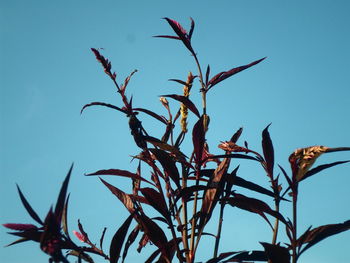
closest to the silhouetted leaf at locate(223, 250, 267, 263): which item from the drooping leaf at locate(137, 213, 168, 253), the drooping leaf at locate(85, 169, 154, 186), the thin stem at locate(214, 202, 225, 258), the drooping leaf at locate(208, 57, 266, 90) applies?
the thin stem at locate(214, 202, 225, 258)

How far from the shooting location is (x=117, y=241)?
5.08 ft

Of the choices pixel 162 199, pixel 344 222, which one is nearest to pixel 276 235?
pixel 344 222

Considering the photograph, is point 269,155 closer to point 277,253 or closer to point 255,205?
point 255,205

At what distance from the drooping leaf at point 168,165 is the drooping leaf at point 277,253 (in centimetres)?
52

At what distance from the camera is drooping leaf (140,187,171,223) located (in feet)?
5.33

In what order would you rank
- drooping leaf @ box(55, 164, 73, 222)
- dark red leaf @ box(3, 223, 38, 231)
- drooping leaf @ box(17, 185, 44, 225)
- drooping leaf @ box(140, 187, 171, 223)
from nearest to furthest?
drooping leaf @ box(55, 164, 73, 222)
drooping leaf @ box(17, 185, 44, 225)
dark red leaf @ box(3, 223, 38, 231)
drooping leaf @ box(140, 187, 171, 223)

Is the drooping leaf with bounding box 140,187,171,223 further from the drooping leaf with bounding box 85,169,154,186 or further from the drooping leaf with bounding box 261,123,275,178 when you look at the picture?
the drooping leaf with bounding box 261,123,275,178

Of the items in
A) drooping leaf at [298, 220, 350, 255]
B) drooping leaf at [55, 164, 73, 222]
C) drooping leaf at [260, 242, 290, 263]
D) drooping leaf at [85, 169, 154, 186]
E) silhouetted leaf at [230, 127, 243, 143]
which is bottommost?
drooping leaf at [260, 242, 290, 263]

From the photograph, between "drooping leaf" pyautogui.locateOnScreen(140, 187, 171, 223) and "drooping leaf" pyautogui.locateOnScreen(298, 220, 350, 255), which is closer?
"drooping leaf" pyautogui.locateOnScreen(298, 220, 350, 255)

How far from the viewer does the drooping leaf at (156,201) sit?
1.62 meters

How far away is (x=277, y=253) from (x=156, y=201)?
55 centimetres

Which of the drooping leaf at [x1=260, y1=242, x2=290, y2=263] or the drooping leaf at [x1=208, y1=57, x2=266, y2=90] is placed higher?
the drooping leaf at [x1=208, y1=57, x2=266, y2=90]

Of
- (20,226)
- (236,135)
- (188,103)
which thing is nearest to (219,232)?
(236,135)

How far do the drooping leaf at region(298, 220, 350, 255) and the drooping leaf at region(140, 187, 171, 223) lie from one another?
56 centimetres
